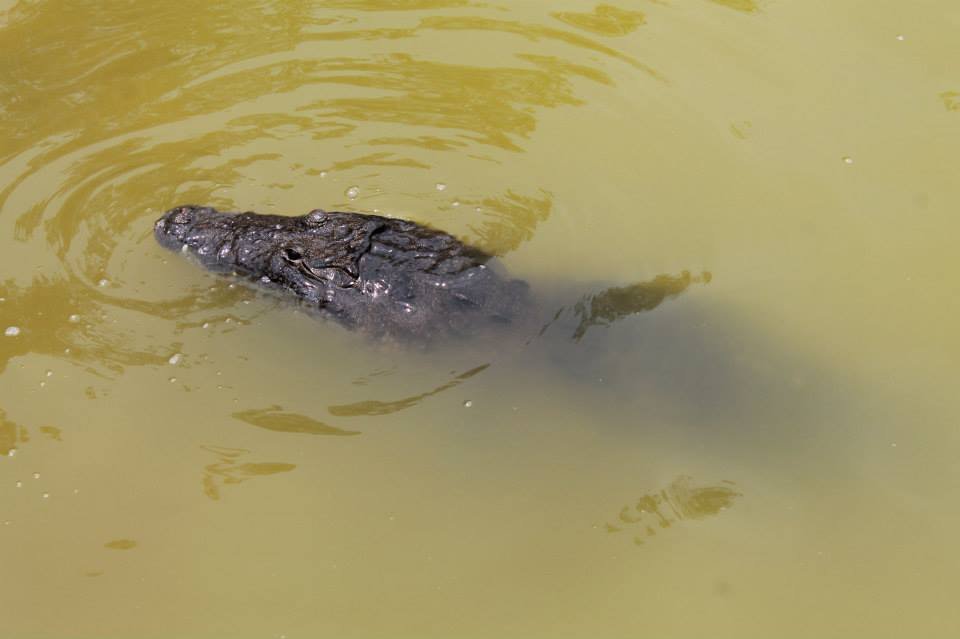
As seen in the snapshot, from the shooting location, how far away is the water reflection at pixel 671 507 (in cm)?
375

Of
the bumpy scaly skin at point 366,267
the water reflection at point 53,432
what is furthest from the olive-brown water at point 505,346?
the bumpy scaly skin at point 366,267

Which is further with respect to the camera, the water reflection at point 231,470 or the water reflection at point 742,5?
the water reflection at point 742,5

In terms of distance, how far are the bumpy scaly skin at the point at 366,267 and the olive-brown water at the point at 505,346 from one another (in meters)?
0.15

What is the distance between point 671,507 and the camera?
3.80 m

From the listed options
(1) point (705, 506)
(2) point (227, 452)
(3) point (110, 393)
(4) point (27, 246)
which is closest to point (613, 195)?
(1) point (705, 506)

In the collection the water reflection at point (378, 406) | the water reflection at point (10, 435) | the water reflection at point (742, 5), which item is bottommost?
the water reflection at point (10, 435)

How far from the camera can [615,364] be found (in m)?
4.37

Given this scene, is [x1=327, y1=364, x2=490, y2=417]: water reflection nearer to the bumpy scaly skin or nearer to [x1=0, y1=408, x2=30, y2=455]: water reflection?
the bumpy scaly skin

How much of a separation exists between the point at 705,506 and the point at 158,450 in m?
2.60

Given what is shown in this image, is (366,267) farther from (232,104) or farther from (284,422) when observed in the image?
(232,104)

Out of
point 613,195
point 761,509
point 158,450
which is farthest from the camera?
point 613,195

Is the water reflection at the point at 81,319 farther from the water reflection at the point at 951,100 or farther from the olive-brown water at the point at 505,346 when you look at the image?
the water reflection at the point at 951,100

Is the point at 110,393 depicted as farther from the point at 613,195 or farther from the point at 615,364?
the point at 613,195

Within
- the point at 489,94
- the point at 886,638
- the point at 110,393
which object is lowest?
the point at 886,638
